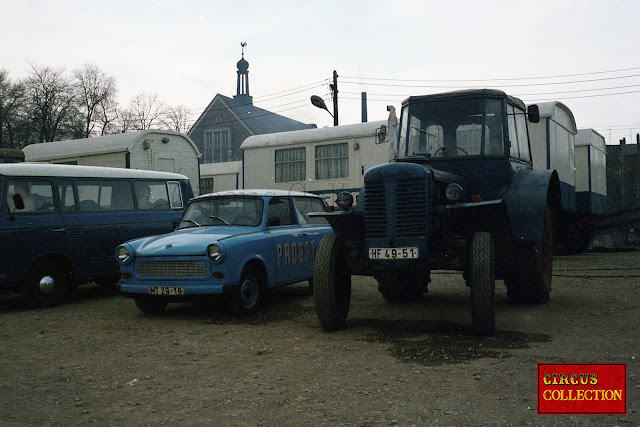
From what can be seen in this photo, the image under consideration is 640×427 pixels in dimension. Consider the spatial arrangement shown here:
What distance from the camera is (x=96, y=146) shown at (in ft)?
55.6

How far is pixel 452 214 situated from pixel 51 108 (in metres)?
46.3

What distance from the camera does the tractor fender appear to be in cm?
698

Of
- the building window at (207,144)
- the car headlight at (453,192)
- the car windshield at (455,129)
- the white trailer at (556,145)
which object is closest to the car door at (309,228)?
the car windshield at (455,129)

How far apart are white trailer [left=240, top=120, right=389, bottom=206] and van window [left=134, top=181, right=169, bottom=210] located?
5.73 meters

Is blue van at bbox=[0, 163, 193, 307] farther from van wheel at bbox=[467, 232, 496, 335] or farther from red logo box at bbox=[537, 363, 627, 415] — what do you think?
red logo box at bbox=[537, 363, 627, 415]

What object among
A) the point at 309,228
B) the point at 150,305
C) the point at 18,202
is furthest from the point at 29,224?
the point at 309,228

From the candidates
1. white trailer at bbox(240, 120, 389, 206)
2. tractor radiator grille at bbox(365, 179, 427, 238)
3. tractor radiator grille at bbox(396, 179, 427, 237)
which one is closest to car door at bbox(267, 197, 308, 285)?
tractor radiator grille at bbox(365, 179, 427, 238)

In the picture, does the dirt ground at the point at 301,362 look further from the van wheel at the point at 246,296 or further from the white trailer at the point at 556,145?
the white trailer at the point at 556,145

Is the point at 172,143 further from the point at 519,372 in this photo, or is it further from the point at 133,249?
the point at 519,372

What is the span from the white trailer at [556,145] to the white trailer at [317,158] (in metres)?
3.74

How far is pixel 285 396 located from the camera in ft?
13.9

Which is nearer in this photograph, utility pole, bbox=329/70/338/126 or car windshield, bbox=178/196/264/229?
car windshield, bbox=178/196/264/229

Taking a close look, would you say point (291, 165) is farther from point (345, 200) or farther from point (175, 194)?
point (345, 200)

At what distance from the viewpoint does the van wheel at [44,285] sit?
8422 millimetres
